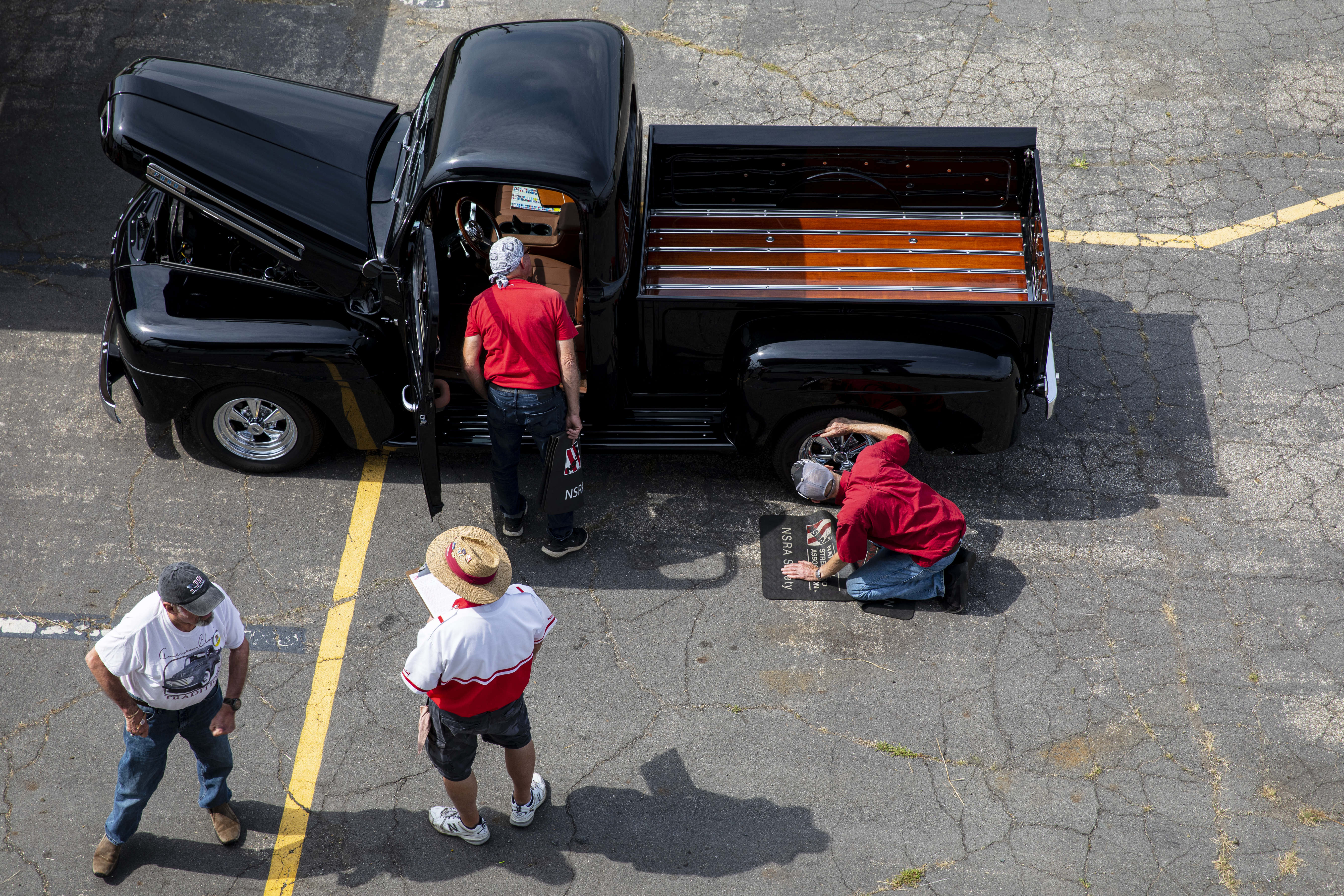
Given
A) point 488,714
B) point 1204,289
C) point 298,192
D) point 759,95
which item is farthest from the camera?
point 759,95

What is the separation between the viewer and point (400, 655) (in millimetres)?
5117

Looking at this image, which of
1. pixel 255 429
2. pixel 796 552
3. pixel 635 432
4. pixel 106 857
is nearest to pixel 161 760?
pixel 106 857

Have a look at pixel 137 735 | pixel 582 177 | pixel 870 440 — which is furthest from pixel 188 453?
pixel 870 440

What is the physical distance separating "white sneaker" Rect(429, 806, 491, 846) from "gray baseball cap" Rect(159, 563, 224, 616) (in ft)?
4.51

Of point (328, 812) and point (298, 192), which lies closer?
point (328, 812)

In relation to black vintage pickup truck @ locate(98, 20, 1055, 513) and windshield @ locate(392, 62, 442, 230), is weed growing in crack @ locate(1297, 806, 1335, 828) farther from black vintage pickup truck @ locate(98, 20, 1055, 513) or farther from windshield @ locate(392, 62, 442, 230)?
windshield @ locate(392, 62, 442, 230)

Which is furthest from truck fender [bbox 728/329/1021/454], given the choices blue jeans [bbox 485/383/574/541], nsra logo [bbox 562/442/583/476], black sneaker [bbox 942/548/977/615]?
blue jeans [bbox 485/383/574/541]

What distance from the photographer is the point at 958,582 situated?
5332mm

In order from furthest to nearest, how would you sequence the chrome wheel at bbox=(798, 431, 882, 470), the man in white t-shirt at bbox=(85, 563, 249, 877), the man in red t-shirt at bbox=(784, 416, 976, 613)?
the chrome wheel at bbox=(798, 431, 882, 470)
the man in red t-shirt at bbox=(784, 416, 976, 613)
the man in white t-shirt at bbox=(85, 563, 249, 877)

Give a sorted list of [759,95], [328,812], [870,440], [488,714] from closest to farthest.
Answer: [488,714] < [328,812] < [870,440] < [759,95]

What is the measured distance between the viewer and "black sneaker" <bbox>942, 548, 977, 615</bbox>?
532 centimetres

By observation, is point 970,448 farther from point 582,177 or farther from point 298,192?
point 298,192

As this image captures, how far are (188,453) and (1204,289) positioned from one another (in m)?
6.55

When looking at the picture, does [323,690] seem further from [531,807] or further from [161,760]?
[531,807]
